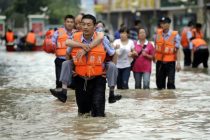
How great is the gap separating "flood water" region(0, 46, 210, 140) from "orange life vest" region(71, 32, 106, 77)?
71cm

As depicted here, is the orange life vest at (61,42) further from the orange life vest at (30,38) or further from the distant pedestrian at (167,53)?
the orange life vest at (30,38)

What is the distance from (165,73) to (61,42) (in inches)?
106

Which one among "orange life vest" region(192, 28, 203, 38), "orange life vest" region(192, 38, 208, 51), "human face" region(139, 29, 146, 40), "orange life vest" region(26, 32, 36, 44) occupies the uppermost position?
"human face" region(139, 29, 146, 40)

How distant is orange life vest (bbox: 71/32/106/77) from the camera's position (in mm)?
9602

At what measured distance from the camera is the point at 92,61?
379 inches

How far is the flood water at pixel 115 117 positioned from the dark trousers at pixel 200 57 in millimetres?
8514

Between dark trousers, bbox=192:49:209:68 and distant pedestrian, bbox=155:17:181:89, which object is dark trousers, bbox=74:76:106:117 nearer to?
distant pedestrian, bbox=155:17:181:89

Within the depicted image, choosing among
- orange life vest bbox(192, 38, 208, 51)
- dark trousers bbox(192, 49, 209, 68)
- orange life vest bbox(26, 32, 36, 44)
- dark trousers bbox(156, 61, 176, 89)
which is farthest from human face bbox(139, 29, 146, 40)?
orange life vest bbox(26, 32, 36, 44)

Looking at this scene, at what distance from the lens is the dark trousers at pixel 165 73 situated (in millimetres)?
14969

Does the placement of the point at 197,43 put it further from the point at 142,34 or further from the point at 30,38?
the point at 30,38

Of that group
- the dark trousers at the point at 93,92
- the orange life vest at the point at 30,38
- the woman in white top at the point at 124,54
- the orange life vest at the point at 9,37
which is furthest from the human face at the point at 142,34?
the orange life vest at the point at 9,37

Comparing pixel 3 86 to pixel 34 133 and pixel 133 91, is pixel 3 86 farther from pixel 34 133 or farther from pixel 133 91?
pixel 34 133

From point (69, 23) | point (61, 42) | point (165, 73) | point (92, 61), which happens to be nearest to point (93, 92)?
point (92, 61)

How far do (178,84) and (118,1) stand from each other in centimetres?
6659
